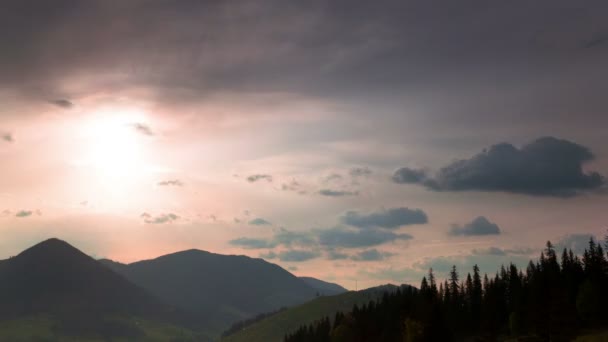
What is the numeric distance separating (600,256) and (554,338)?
6330cm

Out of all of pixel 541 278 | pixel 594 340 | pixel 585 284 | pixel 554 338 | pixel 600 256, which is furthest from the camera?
pixel 600 256

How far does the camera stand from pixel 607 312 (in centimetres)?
16138

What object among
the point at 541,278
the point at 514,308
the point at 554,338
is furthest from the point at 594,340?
the point at 514,308

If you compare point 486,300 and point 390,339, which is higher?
point 486,300

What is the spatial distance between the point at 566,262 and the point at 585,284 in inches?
1444

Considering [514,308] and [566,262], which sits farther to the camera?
[566,262]

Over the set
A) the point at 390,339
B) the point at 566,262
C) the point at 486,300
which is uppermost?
the point at 566,262

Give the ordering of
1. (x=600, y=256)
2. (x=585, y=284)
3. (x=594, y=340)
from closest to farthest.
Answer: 1. (x=594, y=340)
2. (x=585, y=284)
3. (x=600, y=256)

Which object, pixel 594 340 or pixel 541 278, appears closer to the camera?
pixel 594 340

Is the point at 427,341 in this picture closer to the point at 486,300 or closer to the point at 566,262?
the point at 486,300

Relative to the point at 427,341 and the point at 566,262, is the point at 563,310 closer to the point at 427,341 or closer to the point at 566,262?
the point at 427,341

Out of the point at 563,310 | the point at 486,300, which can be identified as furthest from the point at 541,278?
the point at 486,300

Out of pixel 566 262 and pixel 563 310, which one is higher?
pixel 566 262

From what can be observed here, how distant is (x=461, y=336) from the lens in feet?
652
